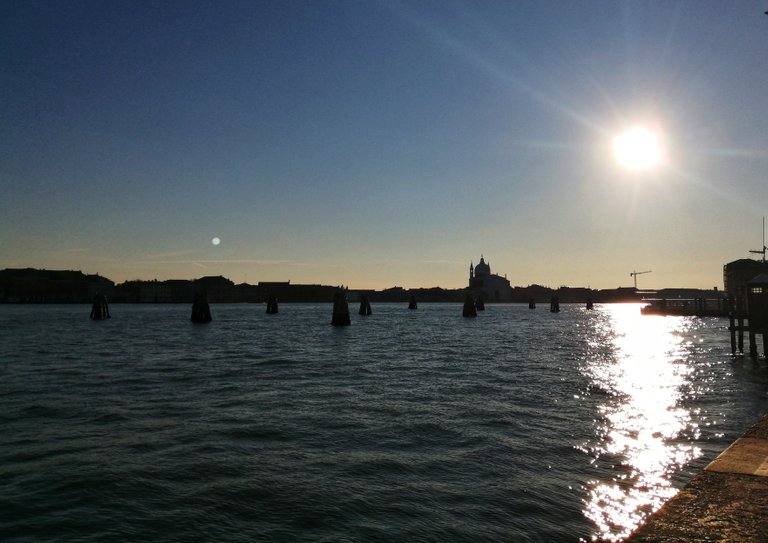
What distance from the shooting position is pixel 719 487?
6590 mm

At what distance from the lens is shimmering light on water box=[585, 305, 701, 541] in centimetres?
936

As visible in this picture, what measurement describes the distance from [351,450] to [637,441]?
22.6 feet

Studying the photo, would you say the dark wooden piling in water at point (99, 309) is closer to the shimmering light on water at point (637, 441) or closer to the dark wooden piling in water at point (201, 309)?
the dark wooden piling in water at point (201, 309)

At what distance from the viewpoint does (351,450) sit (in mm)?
12891

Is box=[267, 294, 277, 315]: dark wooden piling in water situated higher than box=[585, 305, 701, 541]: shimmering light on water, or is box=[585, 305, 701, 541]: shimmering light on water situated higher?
box=[267, 294, 277, 315]: dark wooden piling in water

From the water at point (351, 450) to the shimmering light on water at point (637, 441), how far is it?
2.2 inches

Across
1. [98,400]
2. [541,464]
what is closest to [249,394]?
[98,400]

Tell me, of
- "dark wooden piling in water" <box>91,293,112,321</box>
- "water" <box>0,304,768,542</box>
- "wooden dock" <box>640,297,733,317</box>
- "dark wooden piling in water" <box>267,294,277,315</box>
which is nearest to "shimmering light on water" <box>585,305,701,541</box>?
"water" <box>0,304,768,542</box>

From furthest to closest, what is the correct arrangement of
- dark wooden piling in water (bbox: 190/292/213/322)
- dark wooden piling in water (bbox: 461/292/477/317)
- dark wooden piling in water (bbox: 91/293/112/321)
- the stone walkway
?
dark wooden piling in water (bbox: 461/292/477/317) → dark wooden piling in water (bbox: 91/293/112/321) → dark wooden piling in water (bbox: 190/292/213/322) → the stone walkway

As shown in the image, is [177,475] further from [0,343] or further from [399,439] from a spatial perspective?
[0,343]

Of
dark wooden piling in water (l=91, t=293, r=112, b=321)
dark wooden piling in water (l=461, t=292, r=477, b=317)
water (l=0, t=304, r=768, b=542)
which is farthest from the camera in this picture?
dark wooden piling in water (l=461, t=292, r=477, b=317)

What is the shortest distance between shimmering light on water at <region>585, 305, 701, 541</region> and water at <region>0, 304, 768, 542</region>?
55 mm

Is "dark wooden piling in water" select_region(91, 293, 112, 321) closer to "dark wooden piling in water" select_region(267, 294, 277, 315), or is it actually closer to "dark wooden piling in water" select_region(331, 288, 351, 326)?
"dark wooden piling in water" select_region(267, 294, 277, 315)

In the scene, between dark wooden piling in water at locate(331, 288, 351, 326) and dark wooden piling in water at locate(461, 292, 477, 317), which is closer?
dark wooden piling in water at locate(331, 288, 351, 326)
